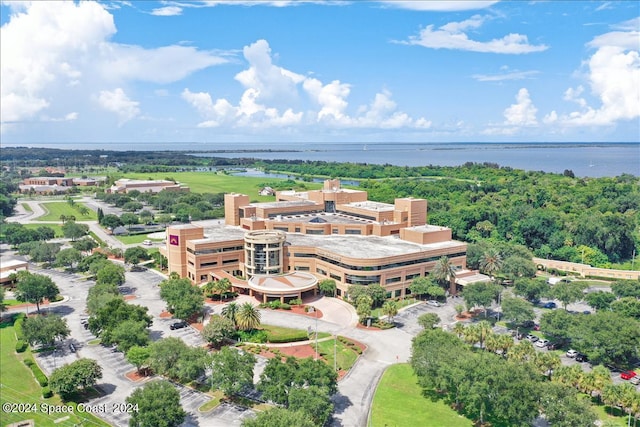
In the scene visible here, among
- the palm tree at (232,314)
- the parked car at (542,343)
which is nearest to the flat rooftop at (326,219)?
the palm tree at (232,314)

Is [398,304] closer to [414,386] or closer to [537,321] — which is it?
[537,321]

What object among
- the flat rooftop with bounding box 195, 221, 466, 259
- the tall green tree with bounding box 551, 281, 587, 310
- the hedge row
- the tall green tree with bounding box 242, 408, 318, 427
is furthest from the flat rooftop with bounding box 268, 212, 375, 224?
the tall green tree with bounding box 242, 408, 318, 427

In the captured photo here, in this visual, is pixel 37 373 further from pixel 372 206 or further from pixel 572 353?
pixel 372 206

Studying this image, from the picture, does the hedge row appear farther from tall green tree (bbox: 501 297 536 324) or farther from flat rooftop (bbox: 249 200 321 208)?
flat rooftop (bbox: 249 200 321 208)

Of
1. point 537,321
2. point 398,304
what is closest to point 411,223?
point 398,304

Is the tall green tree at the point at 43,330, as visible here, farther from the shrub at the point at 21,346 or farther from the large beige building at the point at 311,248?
the large beige building at the point at 311,248

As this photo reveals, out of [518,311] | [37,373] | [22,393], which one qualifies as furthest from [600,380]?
[37,373]
